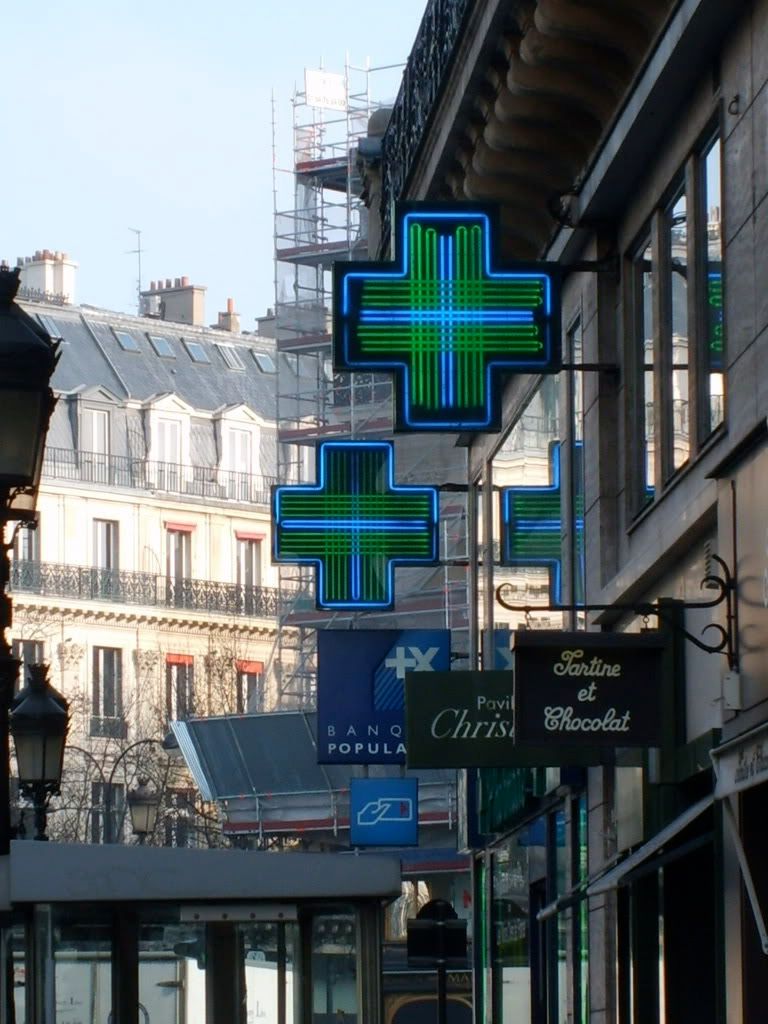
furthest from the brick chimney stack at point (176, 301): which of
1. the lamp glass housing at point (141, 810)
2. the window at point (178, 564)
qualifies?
the lamp glass housing at point (141, 810)

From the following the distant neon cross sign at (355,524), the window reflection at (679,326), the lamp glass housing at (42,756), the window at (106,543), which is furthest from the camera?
the window at (106,543)

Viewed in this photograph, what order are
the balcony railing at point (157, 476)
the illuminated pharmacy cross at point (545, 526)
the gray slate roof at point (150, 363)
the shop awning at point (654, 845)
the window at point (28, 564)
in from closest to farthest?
1. the shop awning at point (654, 845)
2. the illuminated pharmacy cross at point (545, 526)
3. the window at point (28, 564)
4. the balcony railing at point (157, 476)
5. the gray slate roof at point (150, 363)

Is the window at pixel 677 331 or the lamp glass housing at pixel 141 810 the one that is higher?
the window at pixel 677 331

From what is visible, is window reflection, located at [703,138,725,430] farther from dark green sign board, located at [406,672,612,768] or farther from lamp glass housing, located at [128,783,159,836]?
lamp glass housing, located at [128,783,159,836]

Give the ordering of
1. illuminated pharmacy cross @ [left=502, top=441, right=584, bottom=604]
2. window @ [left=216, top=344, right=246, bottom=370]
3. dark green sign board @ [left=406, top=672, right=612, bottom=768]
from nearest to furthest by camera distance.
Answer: dark green sign board @ [left=406, top=672, right=612, bottom=768] < illuminated pharmacy cross @ [left=502, top=441, right=584, bottom=604] < window @ [left=216, top=344, right=246, bottom=370]

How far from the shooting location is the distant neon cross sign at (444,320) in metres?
16.6

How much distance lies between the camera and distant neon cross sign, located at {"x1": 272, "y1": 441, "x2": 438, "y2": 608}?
22.1m

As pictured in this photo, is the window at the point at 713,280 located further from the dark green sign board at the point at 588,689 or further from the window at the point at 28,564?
the window at the point at 28,564

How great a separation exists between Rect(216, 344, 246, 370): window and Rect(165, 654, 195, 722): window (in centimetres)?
1121

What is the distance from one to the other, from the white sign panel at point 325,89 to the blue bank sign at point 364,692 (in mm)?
54378

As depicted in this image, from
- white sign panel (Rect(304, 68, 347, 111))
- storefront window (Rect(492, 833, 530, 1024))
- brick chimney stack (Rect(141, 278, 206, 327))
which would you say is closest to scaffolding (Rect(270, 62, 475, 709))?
white sign panel (Rect(304, 68, 347, 111))

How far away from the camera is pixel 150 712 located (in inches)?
3189

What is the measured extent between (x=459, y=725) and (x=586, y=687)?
357cm

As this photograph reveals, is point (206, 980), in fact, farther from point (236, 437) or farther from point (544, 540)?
point (236, 437)
